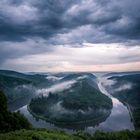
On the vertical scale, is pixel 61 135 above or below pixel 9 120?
above

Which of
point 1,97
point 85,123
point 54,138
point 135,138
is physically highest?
point 1,97

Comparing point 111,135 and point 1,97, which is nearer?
point 111,135

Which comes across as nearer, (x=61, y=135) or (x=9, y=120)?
(x=61, y=135)

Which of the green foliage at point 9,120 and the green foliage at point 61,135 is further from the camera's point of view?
the green foliage at point 9,120

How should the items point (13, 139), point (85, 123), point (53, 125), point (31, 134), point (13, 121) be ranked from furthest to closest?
point (85, 123)
point (53, 125)
point (13, 121)
point (31, 134)
point (13, 139)

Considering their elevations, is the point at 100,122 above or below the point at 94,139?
below

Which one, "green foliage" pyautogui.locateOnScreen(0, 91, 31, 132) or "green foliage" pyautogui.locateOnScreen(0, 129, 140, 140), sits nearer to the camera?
"green foliage" pyautogui.locateOnScreen(0, 129, 140, 140)

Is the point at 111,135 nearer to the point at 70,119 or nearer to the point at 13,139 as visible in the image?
the point at 13,139

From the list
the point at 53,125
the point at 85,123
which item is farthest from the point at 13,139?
the point at 85,123
